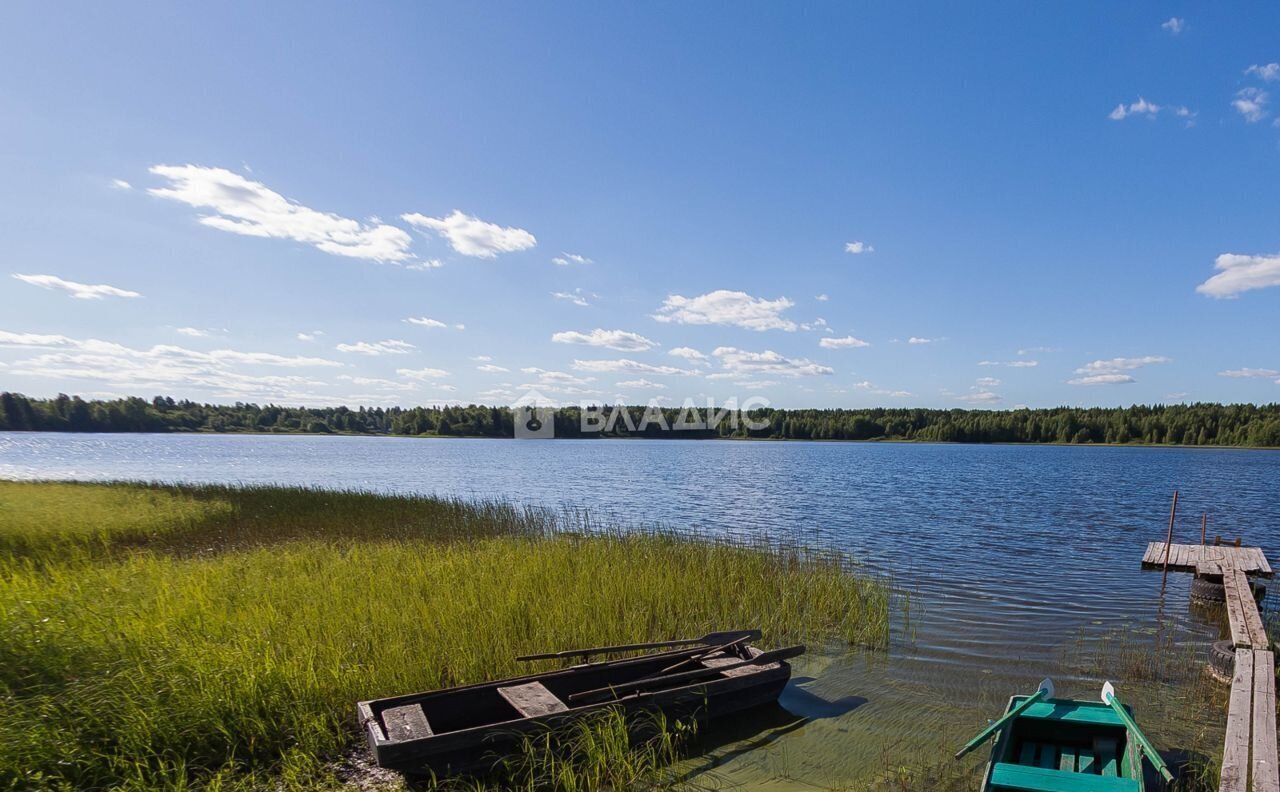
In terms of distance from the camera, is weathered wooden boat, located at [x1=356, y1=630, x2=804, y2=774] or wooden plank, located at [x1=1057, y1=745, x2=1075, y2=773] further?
wooden plank, located at [x1=1057, y1=745, x2=1075, y2=773]

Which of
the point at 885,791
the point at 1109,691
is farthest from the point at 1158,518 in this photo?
the point at 885,791

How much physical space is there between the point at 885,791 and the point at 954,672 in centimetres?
393

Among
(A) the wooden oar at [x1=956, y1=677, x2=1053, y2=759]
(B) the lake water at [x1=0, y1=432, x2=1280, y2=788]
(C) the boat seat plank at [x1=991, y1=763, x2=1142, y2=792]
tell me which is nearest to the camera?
(C) the boat seat plank at [x1=991, y1=763, x2=1142, y2=792]

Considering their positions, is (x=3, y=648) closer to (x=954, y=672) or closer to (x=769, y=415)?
(x=954, y=672)

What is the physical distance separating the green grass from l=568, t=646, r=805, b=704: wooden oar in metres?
0.71

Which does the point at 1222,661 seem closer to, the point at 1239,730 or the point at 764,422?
the point at 1239,730

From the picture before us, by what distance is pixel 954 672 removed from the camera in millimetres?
9000

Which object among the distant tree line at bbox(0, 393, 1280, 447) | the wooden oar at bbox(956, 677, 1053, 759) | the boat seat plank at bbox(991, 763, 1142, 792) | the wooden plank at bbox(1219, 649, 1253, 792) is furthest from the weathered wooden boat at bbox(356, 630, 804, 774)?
the distant tree line at bbox(0, 393, 1280, 447)

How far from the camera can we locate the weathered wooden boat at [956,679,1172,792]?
564 centimetres

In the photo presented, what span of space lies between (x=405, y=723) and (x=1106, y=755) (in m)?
6.39

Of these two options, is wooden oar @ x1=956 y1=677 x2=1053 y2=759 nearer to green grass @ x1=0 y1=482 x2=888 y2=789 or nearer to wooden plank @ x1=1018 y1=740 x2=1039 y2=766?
wooden plank @ x1=1018 y1=740 x2=1039 y2=766

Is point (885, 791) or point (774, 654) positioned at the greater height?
point (774, 654)

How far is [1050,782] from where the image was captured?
4.97 m

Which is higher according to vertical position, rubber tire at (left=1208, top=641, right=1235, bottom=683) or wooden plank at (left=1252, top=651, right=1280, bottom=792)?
wooden plank at (left=1252, top=651, right=1280, bottom=792)
